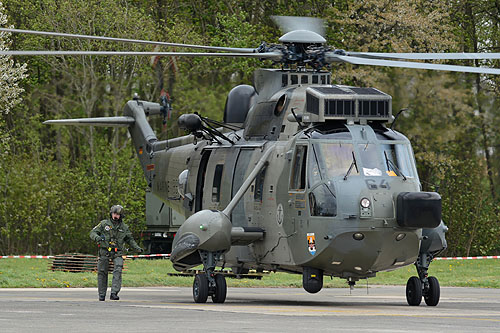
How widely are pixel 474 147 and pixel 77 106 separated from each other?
18.8 metres

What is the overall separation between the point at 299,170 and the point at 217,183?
3.32 m

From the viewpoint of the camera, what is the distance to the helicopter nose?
16672mm

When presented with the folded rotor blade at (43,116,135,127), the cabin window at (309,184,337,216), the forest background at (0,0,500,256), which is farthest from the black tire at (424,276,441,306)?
the forest background at (0,0,500,256)

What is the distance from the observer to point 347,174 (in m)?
17.2

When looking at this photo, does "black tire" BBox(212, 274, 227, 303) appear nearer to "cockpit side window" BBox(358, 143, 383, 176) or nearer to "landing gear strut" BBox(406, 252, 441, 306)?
"landing gear strut" BBox(406, 252, 441, 306)

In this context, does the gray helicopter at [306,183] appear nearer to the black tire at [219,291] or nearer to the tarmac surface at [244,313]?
the black tire at [219,291]

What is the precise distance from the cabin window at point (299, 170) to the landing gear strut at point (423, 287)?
272cm

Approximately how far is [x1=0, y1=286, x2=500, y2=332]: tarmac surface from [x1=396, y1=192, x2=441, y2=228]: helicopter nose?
1442 mm

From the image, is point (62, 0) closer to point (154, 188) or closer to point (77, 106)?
point (77, 106)

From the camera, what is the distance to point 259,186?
64.3 feet

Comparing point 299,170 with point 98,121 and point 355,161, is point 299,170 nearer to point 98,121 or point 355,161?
point 355,161

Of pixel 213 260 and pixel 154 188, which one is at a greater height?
pixel 154 188

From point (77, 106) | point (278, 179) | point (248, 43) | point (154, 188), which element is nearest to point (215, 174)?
point (278, 179)

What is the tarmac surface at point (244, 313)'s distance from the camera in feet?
42.2
